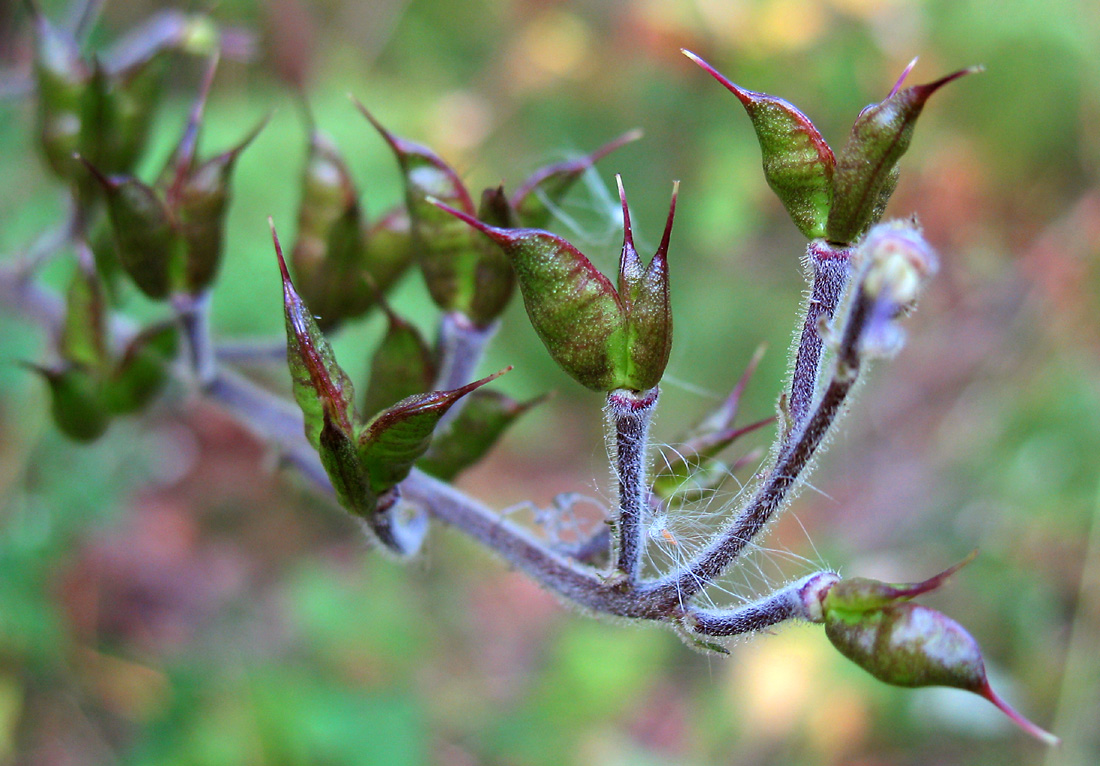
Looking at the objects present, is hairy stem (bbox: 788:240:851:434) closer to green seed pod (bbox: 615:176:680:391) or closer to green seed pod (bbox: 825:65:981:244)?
green seed pod (bbox: 825:65:981:244)

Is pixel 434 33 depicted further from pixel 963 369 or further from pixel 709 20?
pixel 963 369

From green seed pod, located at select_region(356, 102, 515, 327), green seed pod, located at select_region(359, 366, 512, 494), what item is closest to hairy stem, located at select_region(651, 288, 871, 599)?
green seed pod, located at select_region(359, 366, 512, 494)

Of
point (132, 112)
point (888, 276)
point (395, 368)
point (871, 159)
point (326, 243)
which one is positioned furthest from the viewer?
point (132, 112)

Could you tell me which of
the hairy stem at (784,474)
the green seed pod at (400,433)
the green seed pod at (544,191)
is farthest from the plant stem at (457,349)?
the hairy stem at (784,474)

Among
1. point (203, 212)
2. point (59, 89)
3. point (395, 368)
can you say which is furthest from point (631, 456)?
point (59, 89)

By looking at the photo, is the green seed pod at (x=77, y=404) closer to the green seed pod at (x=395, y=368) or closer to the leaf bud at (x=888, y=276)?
the green seed pod at (x=395, y=368)

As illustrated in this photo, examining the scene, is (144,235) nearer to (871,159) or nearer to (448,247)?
(448,247)
